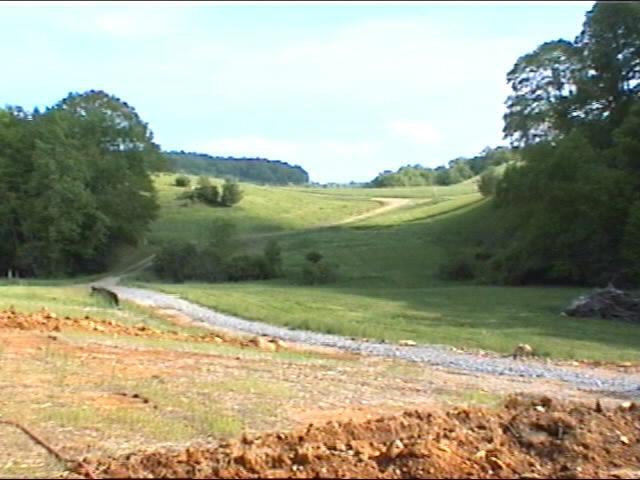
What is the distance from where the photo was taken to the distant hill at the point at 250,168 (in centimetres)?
17975

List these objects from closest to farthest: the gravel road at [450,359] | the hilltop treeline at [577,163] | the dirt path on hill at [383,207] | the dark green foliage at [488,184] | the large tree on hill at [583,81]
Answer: the gravel road at [450,359], the hilltop treeline at [577,163], the large tree on hill at [583,81], the dark green foliage at [488,184], the dirt path on hill at [383,207]

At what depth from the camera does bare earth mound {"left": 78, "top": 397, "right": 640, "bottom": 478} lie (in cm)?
825

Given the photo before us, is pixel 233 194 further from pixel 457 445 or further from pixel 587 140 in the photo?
pixel 457 445

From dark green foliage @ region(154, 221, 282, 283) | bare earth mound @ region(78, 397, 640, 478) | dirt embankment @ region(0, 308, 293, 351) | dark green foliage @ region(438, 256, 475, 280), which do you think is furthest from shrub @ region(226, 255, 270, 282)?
bare earth mound @ region(78, 397, 640, 478)

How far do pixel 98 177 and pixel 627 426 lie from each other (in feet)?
209

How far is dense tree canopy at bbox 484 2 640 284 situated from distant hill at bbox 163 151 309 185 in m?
115

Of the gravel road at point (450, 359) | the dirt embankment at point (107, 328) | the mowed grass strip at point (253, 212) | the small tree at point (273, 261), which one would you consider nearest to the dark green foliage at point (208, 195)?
the mowed grass strip at point (253, 212)

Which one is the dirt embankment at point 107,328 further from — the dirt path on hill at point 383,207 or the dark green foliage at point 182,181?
the dark green foliage at point 182,181

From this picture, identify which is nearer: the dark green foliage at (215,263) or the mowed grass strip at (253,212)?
the dark green foliage at (215,263)

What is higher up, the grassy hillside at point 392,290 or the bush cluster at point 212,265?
the grassy hillside at point 392,290

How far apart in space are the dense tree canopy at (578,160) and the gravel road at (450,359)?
20.6 meters

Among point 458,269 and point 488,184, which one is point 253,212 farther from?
point 458,269

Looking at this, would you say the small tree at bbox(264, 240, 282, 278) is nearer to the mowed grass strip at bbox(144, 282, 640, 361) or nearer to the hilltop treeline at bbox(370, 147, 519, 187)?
the mowed grass strip at bbox(144, 282, 640, 361)

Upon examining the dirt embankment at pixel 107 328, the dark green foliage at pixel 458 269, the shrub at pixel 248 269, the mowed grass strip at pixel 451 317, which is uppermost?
the dirt embankment at pixel 107 328
